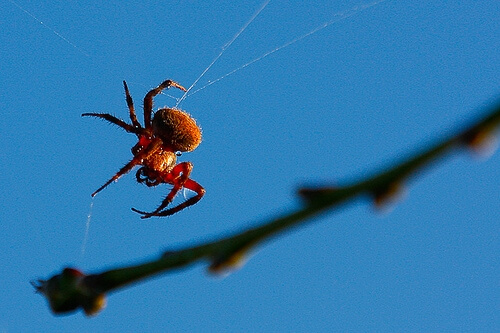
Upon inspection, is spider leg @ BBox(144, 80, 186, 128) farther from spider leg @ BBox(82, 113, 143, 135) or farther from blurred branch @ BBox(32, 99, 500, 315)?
blurred branch @ BBox(32, 99, 500, 315)

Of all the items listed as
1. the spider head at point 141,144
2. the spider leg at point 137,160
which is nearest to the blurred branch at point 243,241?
the spider leg at point 137,160

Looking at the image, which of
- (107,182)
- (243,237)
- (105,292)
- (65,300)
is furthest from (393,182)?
(107,182)

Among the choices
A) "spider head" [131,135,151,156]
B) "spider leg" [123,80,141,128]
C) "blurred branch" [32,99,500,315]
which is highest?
"spider leg" [123,80,141,128]

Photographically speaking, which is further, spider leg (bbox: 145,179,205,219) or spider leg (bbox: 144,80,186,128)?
spider leg (bbox: 144,80,186,128)

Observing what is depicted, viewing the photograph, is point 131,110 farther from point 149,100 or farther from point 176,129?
point 176,129

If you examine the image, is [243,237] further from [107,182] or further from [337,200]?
[107,182]

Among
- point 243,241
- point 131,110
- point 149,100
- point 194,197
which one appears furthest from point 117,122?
point 243,241

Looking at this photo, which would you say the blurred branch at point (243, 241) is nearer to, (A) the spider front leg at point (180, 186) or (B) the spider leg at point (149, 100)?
(A) the spider front leg at point (180, 186)

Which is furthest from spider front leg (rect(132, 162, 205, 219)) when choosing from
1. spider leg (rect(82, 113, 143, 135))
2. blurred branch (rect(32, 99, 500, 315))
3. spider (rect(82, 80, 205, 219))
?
blurred branch (rect(32, 99, 500, 315))
